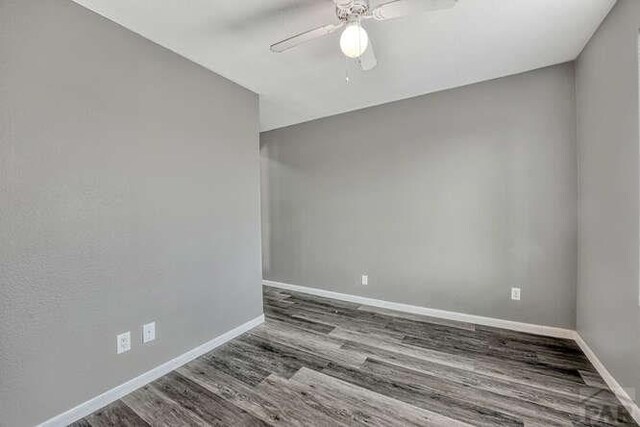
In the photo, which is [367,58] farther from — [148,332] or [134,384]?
[134,384]

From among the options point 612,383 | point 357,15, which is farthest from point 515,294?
point 357,15

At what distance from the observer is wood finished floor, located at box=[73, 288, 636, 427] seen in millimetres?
1503

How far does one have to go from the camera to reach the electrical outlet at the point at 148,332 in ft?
5.95

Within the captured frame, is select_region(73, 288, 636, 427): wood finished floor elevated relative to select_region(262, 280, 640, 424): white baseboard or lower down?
lower down

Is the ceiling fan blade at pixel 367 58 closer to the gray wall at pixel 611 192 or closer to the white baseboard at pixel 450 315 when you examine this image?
the gray wall at pixel 611 192

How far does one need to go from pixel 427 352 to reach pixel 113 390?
2.20 meters

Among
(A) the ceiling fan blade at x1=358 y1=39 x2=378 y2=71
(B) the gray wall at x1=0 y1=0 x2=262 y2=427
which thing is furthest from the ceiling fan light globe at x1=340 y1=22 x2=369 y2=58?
(B) the gray wall at x1=0 y1=0 x2=262 y2=427

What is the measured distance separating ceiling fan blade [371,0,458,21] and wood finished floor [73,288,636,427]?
2.08 metres

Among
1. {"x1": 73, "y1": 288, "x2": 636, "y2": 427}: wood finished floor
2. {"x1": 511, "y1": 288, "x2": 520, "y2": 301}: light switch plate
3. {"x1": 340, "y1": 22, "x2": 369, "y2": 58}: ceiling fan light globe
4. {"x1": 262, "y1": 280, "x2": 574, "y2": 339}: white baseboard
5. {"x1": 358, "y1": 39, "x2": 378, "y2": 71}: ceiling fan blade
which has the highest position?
{"x1": 358, "y1": 39, "x2": 378, "y2": 71}: ceiling fan blade

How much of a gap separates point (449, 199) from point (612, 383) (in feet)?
5.55

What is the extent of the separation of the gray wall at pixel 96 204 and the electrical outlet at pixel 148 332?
43 mm

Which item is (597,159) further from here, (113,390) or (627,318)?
(113,390)

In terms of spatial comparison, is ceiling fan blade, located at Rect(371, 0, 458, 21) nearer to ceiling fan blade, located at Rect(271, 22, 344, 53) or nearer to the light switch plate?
ceiling fan blade, located at Rect(271, 22, 344, 53)

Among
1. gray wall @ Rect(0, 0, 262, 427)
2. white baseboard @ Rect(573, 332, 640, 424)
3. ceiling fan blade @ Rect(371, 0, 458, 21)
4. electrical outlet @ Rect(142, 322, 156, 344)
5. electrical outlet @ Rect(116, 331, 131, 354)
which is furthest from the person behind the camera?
electrical outlet @ Rect(142, 322, 156, 344)
